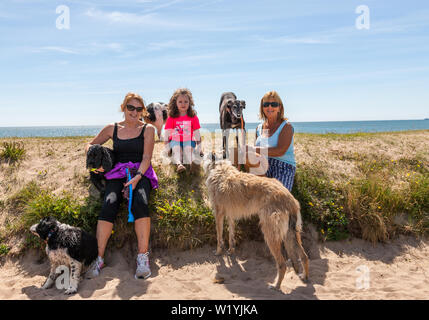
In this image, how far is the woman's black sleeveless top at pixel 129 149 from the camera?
16.5ft

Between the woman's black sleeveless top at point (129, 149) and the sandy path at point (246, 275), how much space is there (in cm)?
171

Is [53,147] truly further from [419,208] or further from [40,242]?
[419,208]

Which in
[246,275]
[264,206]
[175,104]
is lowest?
[246,275]

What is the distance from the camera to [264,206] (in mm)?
4094

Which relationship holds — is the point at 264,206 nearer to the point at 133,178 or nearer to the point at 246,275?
the point at 246,275

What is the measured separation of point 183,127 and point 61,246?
3405mm

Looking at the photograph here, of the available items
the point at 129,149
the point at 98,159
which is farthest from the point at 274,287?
the point at 98,159

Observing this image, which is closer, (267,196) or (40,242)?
(267,196)

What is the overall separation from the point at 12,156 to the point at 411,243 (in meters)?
9.09

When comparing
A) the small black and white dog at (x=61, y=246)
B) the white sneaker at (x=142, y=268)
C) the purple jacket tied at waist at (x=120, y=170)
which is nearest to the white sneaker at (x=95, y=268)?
the small black and white dog at (x=61, y=246)

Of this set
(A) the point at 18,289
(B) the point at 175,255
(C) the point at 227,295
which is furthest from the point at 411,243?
(A) the point at 18,289

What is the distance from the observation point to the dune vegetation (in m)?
5.11
